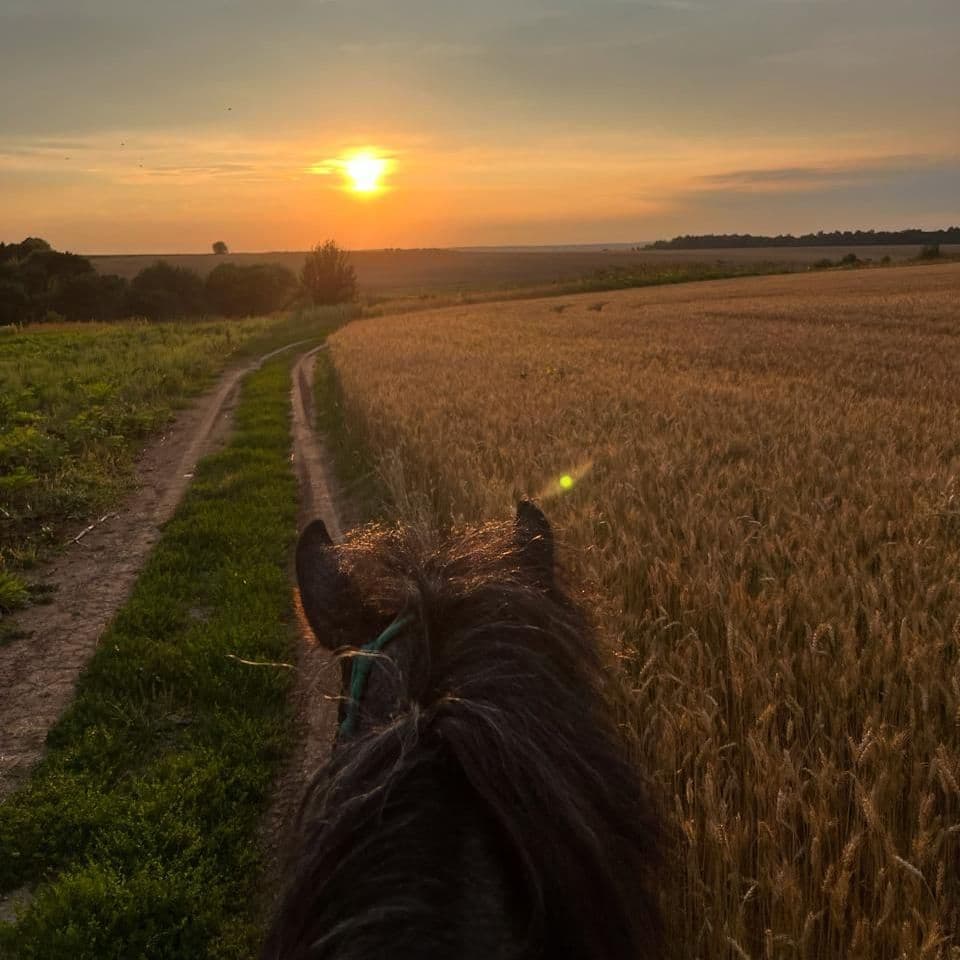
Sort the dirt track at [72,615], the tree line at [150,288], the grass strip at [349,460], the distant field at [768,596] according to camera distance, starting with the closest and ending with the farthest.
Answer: the distant field at [768,596] → the dirt track at [72,615] → the grass strip at [349,460] → the tree line at [150,288]

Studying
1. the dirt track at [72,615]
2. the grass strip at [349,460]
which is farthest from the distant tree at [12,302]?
the dirt track at [72,615]

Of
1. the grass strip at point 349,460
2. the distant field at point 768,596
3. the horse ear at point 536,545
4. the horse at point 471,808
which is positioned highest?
the horse ear at point 536,545

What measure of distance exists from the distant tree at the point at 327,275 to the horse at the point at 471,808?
227 ft

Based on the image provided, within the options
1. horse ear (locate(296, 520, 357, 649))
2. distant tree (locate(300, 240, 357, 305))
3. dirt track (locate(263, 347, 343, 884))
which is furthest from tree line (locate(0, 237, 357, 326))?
horse ear (locate(296, 520, 357, 649))

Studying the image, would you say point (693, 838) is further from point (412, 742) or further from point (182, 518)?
point (182, 518)

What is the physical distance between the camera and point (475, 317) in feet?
102

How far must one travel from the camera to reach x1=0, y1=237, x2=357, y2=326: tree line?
6075cm

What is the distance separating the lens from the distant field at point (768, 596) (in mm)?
2117

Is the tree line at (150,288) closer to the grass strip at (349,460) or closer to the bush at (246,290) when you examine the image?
the bush at (246,290)

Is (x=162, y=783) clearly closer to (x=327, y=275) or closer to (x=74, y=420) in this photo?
(x=74, y=420)

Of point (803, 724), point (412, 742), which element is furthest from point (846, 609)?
point (412, 742)

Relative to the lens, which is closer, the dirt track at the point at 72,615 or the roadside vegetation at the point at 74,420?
the dirt track at the point at 72,615

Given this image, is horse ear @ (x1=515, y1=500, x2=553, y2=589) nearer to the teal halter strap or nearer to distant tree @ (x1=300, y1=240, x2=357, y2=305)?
the teal halter strap

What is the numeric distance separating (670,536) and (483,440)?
12.5 ft
